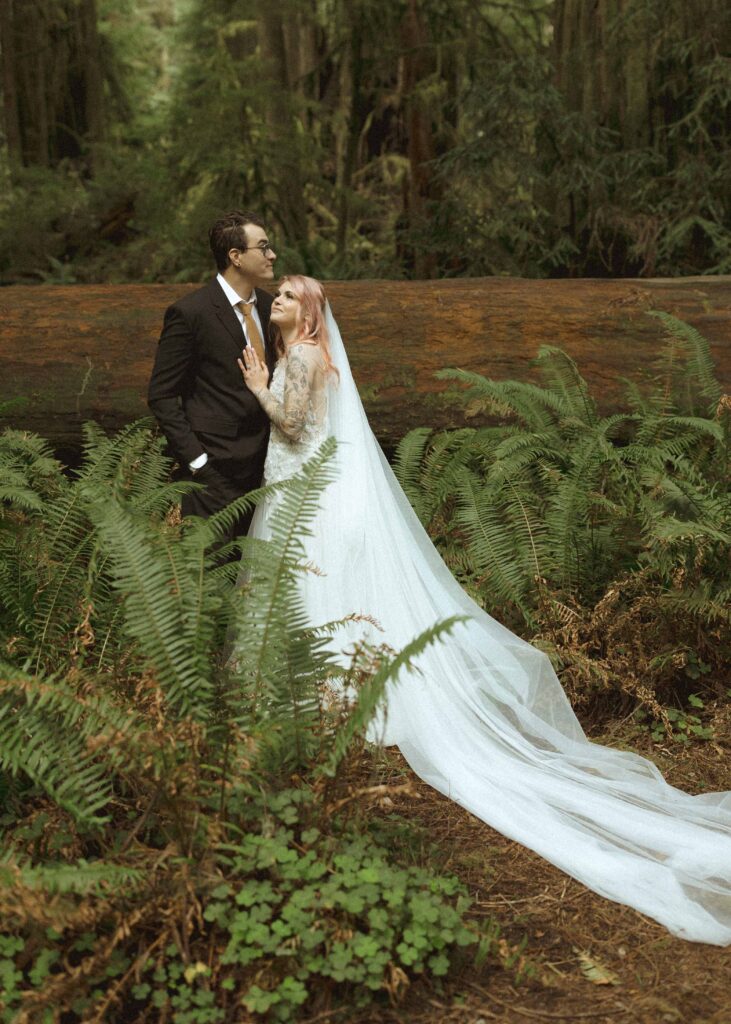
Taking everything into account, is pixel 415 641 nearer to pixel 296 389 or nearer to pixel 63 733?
pixel 63 733

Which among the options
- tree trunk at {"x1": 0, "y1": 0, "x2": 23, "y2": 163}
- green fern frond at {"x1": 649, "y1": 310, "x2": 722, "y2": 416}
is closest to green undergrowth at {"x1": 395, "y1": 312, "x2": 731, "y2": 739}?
green fern frond at {"x1": 649, "y1": 310, "x2": 722, "y2": 416}

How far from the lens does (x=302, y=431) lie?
504cm

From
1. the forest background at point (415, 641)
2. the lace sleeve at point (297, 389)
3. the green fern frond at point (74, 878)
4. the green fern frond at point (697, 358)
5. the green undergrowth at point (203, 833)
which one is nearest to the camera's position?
the green fern frond at point (74, 878)

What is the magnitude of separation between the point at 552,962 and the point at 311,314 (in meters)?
3.12

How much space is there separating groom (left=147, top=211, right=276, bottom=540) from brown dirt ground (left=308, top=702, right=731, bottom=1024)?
2.04 meters

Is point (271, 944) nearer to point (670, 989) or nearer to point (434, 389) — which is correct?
point (670, 989)

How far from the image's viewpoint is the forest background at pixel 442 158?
399 inches

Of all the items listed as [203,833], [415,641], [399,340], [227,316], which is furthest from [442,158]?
[203,833]

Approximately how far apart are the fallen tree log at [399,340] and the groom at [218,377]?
202 cm

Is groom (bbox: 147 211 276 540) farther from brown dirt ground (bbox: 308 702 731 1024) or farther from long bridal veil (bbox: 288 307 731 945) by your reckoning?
brown dirt ground (bbox: 308 702 731 1024)

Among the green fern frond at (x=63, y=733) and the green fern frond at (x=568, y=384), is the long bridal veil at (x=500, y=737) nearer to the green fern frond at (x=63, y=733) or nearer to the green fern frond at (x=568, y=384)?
the green fern frond at (x=63, y=733)

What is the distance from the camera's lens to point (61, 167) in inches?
670

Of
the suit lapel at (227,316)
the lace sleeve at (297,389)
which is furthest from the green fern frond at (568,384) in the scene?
the suit lapel at (227,316)

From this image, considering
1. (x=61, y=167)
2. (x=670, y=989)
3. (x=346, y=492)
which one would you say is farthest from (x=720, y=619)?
(x=61, y=167)
